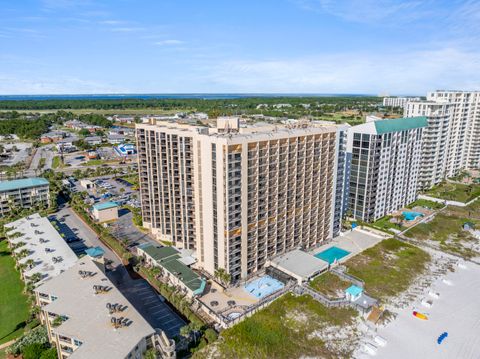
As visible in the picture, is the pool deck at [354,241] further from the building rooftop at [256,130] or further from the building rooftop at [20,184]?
the building rooftop at [20,184]

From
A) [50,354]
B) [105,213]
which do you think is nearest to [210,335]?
[50,354]

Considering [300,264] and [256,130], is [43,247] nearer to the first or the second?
[256,130]

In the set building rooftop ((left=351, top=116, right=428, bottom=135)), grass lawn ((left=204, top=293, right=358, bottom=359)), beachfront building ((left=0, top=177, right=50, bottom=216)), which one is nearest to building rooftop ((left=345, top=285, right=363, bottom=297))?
grass lawn ((left=204, top=293, right=358, bottom=359))

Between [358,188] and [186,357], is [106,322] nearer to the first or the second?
[186,357]

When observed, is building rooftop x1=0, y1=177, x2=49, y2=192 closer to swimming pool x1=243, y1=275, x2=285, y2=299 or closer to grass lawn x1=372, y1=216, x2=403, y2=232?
swimming pool x1=243, y1=275, x2=285, y2=299

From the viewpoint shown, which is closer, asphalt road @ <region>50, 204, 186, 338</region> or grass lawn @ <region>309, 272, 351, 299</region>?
asphalt road @ <region>50, 204, 186, 338</region>

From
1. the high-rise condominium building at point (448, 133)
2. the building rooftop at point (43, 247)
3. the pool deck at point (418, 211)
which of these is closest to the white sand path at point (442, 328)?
the pool deck at point (418, 211)
